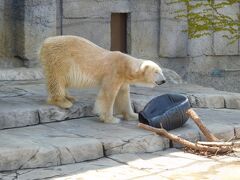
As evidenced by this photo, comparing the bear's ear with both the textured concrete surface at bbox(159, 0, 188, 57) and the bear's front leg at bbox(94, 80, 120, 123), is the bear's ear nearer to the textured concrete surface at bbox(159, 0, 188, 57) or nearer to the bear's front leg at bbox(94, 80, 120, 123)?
the bear's front leg at bbox(94, 80, 120, 123)

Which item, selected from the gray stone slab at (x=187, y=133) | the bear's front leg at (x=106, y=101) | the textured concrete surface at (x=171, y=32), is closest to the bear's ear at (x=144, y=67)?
the bear's front leg at (x=106, y=101)

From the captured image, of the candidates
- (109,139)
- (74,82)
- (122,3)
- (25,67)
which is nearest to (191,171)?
(109,139)

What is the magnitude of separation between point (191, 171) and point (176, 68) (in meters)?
5.41

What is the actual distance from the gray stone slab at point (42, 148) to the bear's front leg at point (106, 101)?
0.79 metres

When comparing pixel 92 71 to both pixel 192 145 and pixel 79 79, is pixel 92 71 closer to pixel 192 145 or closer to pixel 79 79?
pixel 79 79

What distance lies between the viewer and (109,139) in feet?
17.4

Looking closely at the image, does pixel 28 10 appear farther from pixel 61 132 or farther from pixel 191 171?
pixel 191 171

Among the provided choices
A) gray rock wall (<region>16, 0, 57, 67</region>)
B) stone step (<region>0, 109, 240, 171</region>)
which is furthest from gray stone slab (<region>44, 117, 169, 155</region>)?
gray rock wall (<region>16, 0, 57, 67</region>)

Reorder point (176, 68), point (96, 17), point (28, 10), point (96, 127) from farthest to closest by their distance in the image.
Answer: point (176, 68) < point (96, 17) < point (28, 10) < point (96, 127)

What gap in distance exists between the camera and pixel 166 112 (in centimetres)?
605

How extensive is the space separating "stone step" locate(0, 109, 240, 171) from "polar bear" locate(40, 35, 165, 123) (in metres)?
0.32

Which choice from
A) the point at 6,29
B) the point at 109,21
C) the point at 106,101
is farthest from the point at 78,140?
the point at 109,21

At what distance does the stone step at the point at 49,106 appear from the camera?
5758 millimetres

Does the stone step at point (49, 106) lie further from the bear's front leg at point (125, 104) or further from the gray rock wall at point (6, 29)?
the gray rock wall at point (6, 29)
